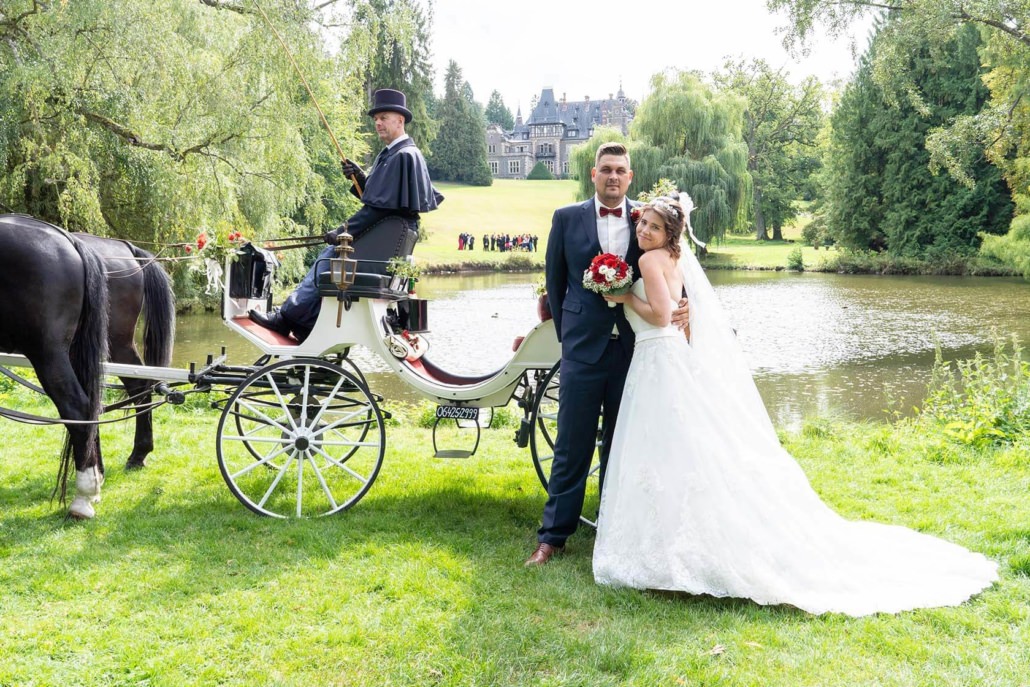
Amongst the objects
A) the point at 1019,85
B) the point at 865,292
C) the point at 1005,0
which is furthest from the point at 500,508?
the point at 865,292

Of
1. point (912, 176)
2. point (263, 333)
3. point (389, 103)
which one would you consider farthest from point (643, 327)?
point (912, 176)

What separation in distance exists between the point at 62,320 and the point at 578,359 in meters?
3.07

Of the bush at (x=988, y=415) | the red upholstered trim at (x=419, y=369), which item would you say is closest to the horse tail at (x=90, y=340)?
the red upholstered trim at (x=419, y=369)

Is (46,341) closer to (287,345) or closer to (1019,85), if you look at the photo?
(287,345)

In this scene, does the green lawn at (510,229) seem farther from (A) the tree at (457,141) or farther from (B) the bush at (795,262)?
(A) the tree at (457,141)

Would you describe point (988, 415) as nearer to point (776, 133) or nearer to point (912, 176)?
point (912, 176)

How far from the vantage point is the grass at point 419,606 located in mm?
3326

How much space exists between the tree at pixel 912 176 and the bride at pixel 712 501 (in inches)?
1267

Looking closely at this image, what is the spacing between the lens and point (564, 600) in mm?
3977

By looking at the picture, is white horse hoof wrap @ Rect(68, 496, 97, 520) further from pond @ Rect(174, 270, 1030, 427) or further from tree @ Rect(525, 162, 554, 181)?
tree @ Rect(525, 162, 554, 181)

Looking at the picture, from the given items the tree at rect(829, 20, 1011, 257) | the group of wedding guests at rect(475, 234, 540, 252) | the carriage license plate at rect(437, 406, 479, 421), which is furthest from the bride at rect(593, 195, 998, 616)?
the group of wedding guests at rect(475, 234, 540, 252)

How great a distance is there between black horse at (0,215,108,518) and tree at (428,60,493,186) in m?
75.2

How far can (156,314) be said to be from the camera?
621cm

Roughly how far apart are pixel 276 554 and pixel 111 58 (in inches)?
264
